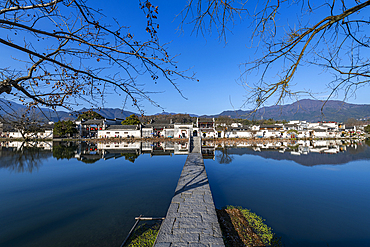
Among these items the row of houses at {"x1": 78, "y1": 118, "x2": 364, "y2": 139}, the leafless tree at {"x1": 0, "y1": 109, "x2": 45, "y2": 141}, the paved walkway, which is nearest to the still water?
the paved walkway

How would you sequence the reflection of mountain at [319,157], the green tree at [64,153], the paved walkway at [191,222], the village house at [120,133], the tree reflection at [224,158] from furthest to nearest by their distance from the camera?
the village house at [120,133] → the green tree at [64,153] → the reflection of mountain at [319,157] → the tree reflection at [224,158] → the paved walkway at [191,222]

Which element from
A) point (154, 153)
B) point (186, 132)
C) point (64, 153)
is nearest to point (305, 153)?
point (154, 153)

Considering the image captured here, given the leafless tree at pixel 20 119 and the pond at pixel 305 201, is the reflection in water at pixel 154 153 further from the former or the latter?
the leafless tree at pixel 20 119

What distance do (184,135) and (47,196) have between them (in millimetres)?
31979

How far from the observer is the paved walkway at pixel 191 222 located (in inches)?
116

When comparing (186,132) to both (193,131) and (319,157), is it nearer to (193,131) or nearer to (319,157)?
(193,131)

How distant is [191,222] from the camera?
3.59 meters

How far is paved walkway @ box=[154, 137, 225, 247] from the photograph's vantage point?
294cm

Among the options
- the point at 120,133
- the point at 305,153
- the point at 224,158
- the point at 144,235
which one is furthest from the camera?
the point at 120,133

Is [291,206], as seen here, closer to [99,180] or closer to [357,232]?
[357,232]

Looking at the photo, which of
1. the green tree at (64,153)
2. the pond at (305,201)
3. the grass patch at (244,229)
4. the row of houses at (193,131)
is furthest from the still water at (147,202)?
the row of houses at (193,131)

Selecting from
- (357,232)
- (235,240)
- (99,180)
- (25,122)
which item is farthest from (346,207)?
(99,180)

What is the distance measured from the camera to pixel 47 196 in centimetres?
695

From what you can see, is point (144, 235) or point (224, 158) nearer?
point (144, 235)
